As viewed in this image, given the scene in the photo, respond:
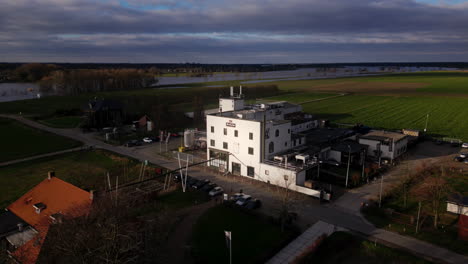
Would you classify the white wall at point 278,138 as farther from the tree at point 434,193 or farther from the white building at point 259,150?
the tree at point 434,193

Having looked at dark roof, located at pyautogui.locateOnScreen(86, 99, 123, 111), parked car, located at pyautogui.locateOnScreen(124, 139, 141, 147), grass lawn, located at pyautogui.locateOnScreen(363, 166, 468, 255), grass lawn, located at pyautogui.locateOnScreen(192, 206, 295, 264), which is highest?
dark roof, located at pyautogui.locateOnScreen(86, 99, 123, 111)

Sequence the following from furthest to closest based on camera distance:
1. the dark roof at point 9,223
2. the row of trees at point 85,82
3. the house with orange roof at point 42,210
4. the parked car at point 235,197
Answer: the row of trees at point 85,82
the parked car at point 235,197
the dark roof at point 9,223
the house with orange roof at point 42,210

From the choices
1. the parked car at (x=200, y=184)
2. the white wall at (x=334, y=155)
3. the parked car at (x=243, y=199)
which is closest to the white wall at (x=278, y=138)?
the white wall at (x=334, y=155)

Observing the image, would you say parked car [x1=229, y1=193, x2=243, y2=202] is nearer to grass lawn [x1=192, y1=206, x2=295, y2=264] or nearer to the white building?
grass lawn [x1=192, y1=206, x2=295, y2=264]

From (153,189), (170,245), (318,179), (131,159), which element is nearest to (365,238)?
(318,179)

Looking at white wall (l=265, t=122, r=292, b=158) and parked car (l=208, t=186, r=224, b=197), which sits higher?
white wall (l=265, t=122, r=292, b=158)

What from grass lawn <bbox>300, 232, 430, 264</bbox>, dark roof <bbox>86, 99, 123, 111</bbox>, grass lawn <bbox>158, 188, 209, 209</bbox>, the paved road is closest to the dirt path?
grass lawn <bbox>158, 188, 209, 209</bbox>

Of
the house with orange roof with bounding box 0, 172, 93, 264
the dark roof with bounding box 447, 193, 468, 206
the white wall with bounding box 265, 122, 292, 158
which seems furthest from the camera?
the white wall with bounding box 265, 122, 292, 158

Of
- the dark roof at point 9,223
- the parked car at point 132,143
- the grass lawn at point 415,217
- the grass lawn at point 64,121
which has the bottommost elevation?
the grass lawn at point 415,217
